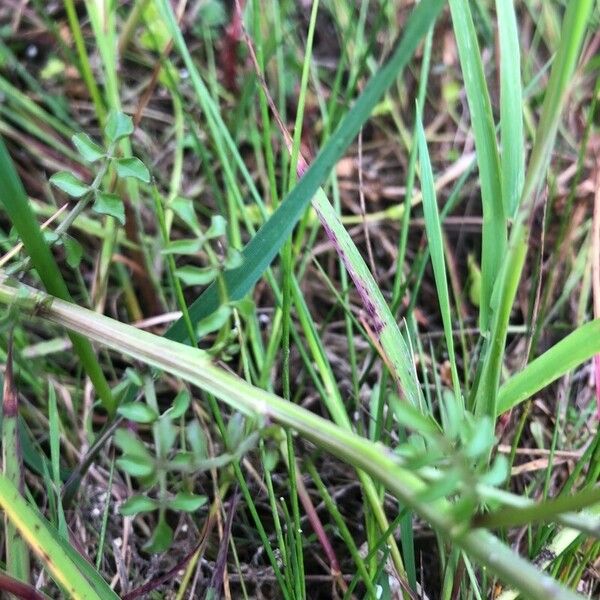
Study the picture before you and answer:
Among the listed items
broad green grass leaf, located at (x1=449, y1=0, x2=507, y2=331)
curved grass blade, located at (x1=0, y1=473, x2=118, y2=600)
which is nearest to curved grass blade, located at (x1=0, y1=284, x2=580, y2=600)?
curved grass blade, located at (x1=0, y1=473, x2=118, y2=600)

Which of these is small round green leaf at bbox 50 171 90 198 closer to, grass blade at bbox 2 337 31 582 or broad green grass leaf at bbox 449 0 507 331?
grass blade at bbox 2 337 31 582

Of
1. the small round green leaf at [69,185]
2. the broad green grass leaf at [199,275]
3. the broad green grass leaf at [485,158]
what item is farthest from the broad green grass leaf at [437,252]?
the small round green leaf at [69,185]

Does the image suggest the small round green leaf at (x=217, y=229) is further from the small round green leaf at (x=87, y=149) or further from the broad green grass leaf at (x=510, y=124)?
the broad green grass leaf at (x=510, y=124)

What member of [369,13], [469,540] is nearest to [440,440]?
[469,540]

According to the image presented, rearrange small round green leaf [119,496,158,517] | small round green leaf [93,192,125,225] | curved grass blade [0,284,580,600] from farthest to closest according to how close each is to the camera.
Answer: small round green leaf [93,192,125,225]
small round green leaf [119,496,158,517]
curved grass blade [0,284,580,600]

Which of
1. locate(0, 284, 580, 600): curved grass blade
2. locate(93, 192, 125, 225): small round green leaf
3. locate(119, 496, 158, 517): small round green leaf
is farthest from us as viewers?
locate(93, 192, 125, 225): small round green leaf

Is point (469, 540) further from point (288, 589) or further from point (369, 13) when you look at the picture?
point (369, 13)
